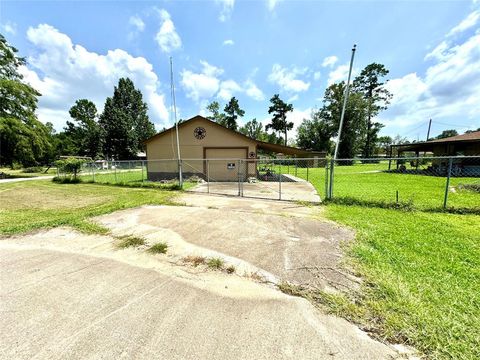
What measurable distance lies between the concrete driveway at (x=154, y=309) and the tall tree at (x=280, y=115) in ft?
170

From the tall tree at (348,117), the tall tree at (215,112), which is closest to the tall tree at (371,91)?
the tall tree at (348,117)

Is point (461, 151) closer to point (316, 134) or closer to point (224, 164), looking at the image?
point (224, 164)

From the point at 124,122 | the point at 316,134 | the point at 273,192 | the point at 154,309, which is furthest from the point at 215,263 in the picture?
the point at 316,134

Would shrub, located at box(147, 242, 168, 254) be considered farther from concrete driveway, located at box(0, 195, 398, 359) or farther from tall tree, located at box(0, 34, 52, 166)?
tall tree, located at box(0, 34, 52, 166)

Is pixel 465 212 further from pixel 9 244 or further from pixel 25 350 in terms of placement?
pixel 9 244

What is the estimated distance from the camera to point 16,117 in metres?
22.6

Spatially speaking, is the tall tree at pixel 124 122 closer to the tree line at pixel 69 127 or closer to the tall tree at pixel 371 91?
the tree line at pixel 69 127

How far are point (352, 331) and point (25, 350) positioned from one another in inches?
124

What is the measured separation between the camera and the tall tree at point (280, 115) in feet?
173

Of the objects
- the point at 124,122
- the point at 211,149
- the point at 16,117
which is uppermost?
the point at 124,122

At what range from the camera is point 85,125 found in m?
55.9

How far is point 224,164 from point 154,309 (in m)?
14.6

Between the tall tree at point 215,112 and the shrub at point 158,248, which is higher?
the tall tree at point 215,112

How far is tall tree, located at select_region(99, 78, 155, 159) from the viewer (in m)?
42.9
